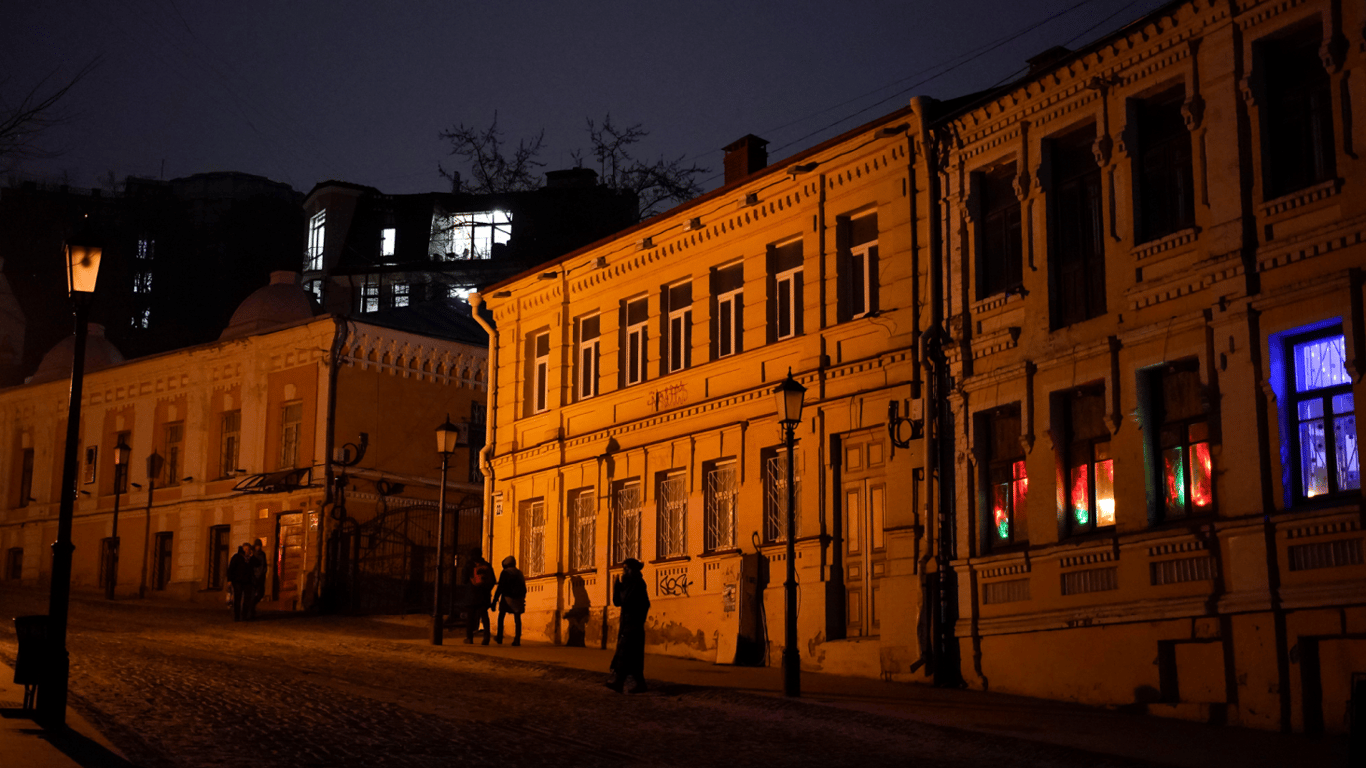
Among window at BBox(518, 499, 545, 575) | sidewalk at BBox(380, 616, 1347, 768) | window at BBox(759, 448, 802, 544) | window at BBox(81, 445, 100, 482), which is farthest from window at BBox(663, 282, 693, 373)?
window at BBox(81, 445, 100, 482)

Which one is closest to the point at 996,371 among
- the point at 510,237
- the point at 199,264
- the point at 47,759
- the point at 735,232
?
the point at 735,232

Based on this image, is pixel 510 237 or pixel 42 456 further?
pixel 510 237

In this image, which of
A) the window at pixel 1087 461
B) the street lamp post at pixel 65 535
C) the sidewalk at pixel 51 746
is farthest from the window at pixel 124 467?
the window at pixel 1087 461

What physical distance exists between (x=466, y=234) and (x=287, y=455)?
25.5m

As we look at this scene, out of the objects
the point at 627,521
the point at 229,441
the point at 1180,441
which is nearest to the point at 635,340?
the point at 627,521

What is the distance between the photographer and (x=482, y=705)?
16.2 meters

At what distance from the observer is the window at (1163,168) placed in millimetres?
17141

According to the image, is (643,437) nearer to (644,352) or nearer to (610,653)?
(644,352)

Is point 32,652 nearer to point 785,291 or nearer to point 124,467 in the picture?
point 785,291

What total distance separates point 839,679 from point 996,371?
4.93m

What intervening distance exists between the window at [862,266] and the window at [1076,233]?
12.4 ft

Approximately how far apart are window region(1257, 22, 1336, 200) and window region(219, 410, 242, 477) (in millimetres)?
30147

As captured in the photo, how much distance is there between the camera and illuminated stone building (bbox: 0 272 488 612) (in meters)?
36.6

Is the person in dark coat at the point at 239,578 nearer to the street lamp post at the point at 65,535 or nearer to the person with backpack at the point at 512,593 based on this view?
the person with backpack at the point at 512,593
